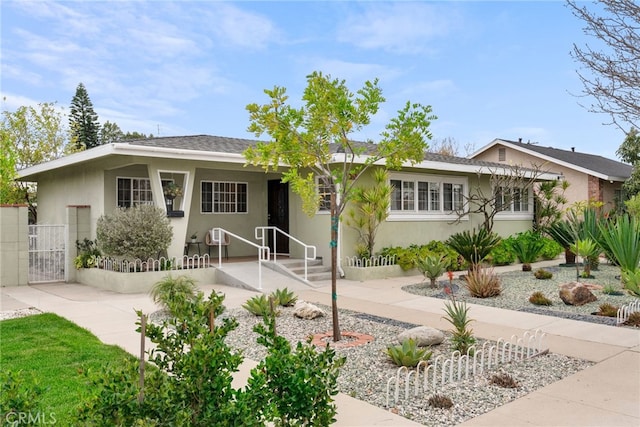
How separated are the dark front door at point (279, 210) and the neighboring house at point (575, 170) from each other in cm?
1154

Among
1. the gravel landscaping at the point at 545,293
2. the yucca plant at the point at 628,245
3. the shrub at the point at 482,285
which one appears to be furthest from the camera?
the shrub at the point at 482,285

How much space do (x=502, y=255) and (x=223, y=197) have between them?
9.27m

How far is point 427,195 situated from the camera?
51.5 ft

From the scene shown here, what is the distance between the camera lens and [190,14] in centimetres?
1015

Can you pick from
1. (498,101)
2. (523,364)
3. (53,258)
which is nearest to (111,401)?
(523,364)

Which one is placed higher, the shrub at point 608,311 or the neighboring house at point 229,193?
the neighboring house at point 229,193

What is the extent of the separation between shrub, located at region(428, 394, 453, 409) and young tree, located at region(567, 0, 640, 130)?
365 cm

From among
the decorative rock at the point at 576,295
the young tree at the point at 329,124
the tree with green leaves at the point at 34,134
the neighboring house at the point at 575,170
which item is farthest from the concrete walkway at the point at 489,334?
the tree with green leaves at the point at 34,134

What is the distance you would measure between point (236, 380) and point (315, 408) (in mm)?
2232

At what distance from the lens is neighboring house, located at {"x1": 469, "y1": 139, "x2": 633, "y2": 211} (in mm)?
22406

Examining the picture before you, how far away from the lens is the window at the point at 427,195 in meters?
14.8

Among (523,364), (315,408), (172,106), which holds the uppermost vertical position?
(172,106)

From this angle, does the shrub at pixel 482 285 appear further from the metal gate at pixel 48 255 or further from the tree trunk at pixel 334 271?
the metal gate at pixel 48 255

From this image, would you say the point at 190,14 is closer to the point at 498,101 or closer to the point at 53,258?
the point at 53,258
